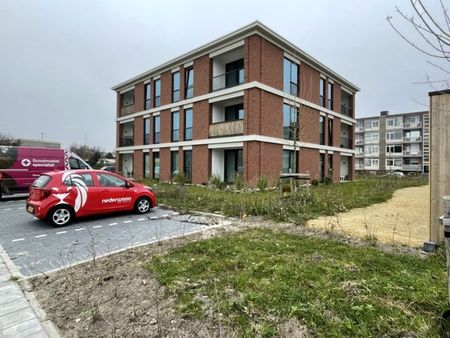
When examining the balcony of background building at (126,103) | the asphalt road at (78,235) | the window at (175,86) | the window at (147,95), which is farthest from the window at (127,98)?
the asphalt road at (78,235)

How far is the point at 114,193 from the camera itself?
29.8ft

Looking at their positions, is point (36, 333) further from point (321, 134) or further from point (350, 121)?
point (350, 121)

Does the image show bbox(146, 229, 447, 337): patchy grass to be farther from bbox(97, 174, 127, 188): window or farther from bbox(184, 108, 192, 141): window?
bbox(184, 108, 192, 141): window

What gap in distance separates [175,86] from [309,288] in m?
22.7

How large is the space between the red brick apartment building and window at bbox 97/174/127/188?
30.1ft

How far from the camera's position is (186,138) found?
73.7 ft

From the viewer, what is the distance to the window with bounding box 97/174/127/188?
8969mm

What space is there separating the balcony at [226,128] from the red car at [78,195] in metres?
9.71

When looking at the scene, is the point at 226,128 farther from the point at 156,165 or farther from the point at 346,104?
the point at 346,104

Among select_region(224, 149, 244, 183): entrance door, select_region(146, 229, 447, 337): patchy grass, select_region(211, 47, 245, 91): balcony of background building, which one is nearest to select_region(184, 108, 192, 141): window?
select_region(211, 47, 245, 91): balcony of background building

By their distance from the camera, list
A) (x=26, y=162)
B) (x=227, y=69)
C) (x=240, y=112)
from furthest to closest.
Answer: (x=227, y=69) < (x=240, y=112) < (x=26, y=162)

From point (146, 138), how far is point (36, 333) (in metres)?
25.2

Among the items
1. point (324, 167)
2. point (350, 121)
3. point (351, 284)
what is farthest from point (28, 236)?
point (350, 121)

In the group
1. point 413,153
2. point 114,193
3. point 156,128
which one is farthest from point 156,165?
point 413,153
